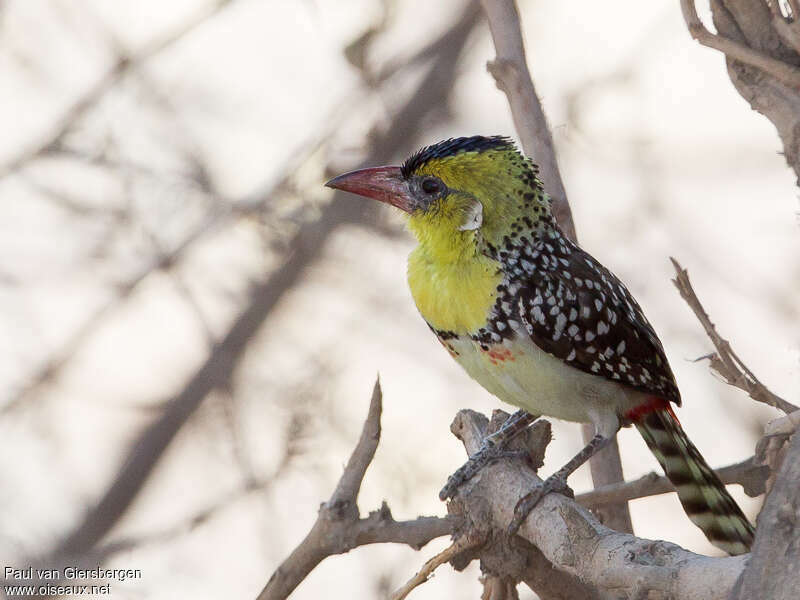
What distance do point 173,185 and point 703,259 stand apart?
1853 millimetres

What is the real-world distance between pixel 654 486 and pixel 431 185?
2.57ft

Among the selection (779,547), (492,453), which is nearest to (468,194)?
(492,453)

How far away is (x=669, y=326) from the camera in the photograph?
3.74m

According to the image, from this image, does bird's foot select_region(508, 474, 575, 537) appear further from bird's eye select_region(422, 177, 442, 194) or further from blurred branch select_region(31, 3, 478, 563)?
blurred branch select_region(31, 3, 478, 563)

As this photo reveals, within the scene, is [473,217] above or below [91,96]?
below

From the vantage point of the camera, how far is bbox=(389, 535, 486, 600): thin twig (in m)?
1.95

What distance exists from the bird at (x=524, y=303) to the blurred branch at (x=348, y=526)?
0.31 meters

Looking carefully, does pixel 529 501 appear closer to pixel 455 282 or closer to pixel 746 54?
pixel 455 282

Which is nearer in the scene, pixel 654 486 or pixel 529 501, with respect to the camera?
pixel 529 501

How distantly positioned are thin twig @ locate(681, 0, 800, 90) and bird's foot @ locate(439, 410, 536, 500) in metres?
0.84

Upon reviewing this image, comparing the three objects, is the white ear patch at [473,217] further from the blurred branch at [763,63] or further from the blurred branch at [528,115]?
the blurred branch at [763,63]

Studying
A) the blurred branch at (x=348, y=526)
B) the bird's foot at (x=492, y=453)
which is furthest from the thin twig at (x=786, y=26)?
the blurred branch at (x=348, y=526)

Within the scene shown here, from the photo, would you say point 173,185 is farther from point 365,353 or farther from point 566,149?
point 566,149

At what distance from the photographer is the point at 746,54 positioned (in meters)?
2.06
